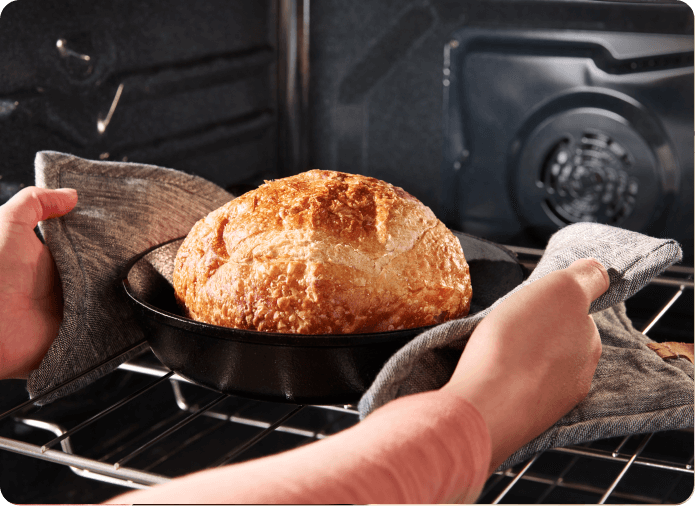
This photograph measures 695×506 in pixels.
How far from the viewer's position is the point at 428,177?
1.46m

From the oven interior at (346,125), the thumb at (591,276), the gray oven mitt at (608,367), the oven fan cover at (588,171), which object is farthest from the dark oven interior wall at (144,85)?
the thumb at (591,276)

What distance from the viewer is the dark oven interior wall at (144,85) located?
1008mm

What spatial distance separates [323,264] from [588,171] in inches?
28.0

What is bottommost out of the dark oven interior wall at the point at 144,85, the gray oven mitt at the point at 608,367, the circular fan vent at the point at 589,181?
the gray oven mitt at the point at 608,367

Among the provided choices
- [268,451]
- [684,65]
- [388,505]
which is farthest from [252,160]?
[388,505]

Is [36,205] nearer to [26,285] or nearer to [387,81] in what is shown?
[26,285]

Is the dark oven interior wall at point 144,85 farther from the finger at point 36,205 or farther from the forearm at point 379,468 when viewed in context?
the forearm at point 379,468

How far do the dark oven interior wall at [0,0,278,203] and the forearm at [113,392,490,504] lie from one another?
0.71 metres

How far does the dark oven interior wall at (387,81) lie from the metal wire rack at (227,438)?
322 millimetres

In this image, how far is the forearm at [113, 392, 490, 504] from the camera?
467 millimetres

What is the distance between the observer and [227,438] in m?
1.27

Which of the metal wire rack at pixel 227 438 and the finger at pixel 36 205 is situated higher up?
the finger at pixel 36 205

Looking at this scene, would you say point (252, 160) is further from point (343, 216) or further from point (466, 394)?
point (466, 394)

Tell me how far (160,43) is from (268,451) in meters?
0.75
